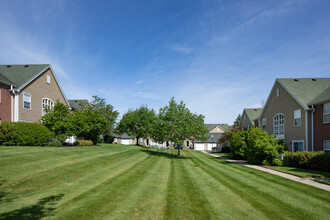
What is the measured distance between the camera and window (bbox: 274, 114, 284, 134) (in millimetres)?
23875

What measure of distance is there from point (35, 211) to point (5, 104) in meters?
17.8

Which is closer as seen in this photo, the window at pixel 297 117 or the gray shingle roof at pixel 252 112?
the window at pixel 297 117

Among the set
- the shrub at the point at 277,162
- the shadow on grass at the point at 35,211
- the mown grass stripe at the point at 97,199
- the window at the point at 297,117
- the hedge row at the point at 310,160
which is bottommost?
the shrub at the point at 277,162

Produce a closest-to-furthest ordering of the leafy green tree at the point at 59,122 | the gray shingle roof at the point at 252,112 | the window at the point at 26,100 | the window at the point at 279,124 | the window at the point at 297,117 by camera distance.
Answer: the leafy green tree at the point at 59,122
the window at the point at 26,100
the window at the point at 297,117
the window at the point at 279,124
the gray shingle roof at the point at 252,112

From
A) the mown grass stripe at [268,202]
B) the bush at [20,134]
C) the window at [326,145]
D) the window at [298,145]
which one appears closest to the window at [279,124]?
the window at [298,145]

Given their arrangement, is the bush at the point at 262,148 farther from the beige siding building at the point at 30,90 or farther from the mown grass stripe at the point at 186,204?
the beige siding building at the point at 30,90

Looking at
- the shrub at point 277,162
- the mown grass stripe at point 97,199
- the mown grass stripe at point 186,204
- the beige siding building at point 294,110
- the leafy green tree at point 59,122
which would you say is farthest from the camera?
the beige siding building at point 294,110

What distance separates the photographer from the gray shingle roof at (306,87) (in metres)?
20.3

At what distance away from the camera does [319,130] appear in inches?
712

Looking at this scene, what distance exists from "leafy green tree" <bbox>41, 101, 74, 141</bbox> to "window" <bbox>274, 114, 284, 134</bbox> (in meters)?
24.1

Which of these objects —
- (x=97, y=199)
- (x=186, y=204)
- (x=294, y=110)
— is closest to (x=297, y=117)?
(x=294, y=110)

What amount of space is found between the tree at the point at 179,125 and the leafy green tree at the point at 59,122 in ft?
33.1

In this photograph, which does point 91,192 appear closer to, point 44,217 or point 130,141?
point 44,217

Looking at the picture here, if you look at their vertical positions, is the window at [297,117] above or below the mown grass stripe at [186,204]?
above
